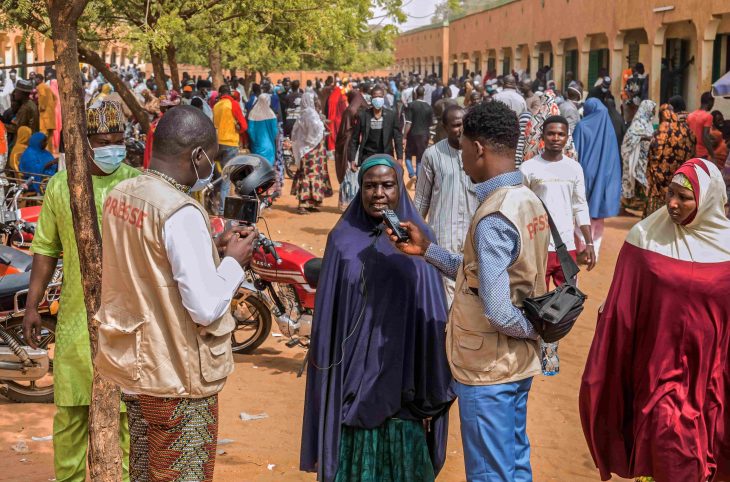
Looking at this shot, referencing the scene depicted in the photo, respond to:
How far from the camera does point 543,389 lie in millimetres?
7398

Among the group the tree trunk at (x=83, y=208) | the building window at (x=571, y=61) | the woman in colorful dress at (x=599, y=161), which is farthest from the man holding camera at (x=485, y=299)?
the building window at (x=571, y=61)

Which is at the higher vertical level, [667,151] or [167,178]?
[167,178]

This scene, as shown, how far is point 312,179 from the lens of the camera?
1581cm

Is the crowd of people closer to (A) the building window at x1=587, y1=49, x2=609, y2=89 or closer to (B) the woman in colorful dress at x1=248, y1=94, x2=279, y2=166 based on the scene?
(B) the woman in colorful dress at x1=248, y1=94, x2=279, y2=166

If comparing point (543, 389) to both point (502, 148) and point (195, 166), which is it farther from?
point (195, 166)

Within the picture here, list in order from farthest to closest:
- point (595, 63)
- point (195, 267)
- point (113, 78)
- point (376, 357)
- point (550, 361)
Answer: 1. point (595, 63)
2. point (113, 78)
3. point (550, 361)
4. point (376, 357)
5. point (195, 267)

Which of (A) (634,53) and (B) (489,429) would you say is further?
(A) (634,53)

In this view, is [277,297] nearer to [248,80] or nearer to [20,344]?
[20,344]

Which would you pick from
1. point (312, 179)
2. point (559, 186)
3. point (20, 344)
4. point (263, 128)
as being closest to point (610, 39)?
point (312, 179)

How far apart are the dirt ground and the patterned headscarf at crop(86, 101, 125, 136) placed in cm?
202

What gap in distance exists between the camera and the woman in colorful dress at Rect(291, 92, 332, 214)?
15258 mm

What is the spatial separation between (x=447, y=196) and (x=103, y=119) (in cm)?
282

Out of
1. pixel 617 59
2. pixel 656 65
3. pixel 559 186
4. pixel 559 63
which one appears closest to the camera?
pixel 559 186

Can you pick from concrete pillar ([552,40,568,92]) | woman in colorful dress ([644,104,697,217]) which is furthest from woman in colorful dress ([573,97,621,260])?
concrete pillar ([552,40,568,92])
